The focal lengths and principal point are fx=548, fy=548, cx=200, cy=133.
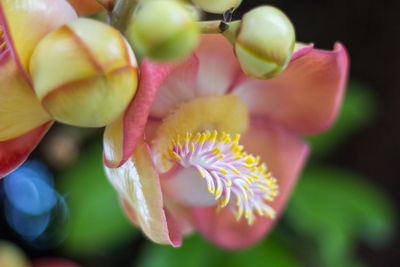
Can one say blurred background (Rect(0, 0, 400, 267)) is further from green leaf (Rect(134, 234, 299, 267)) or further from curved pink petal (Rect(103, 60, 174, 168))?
curved pink petal (Rect(103, 60, 174, 168))

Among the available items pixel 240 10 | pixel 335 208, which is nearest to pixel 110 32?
pixel 335 208

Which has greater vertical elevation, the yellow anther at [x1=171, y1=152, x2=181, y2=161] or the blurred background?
the yellow anther at [x1=171, y1=152, x2=181, y2=161]

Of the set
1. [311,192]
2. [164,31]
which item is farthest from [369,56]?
[164,31]

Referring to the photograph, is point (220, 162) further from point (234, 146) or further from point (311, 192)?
point (311, 192)

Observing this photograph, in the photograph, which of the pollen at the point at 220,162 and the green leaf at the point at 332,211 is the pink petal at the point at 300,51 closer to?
the pollen at the point at 220,162

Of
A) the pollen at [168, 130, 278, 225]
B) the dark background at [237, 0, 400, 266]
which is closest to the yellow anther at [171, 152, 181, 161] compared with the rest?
the pollen at [168, 130, 278, 225]

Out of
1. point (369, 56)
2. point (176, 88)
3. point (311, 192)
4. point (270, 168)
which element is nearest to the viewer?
point (176, 88)

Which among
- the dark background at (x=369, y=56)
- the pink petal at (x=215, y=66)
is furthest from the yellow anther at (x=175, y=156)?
the dark background at (x=369, y=56)
